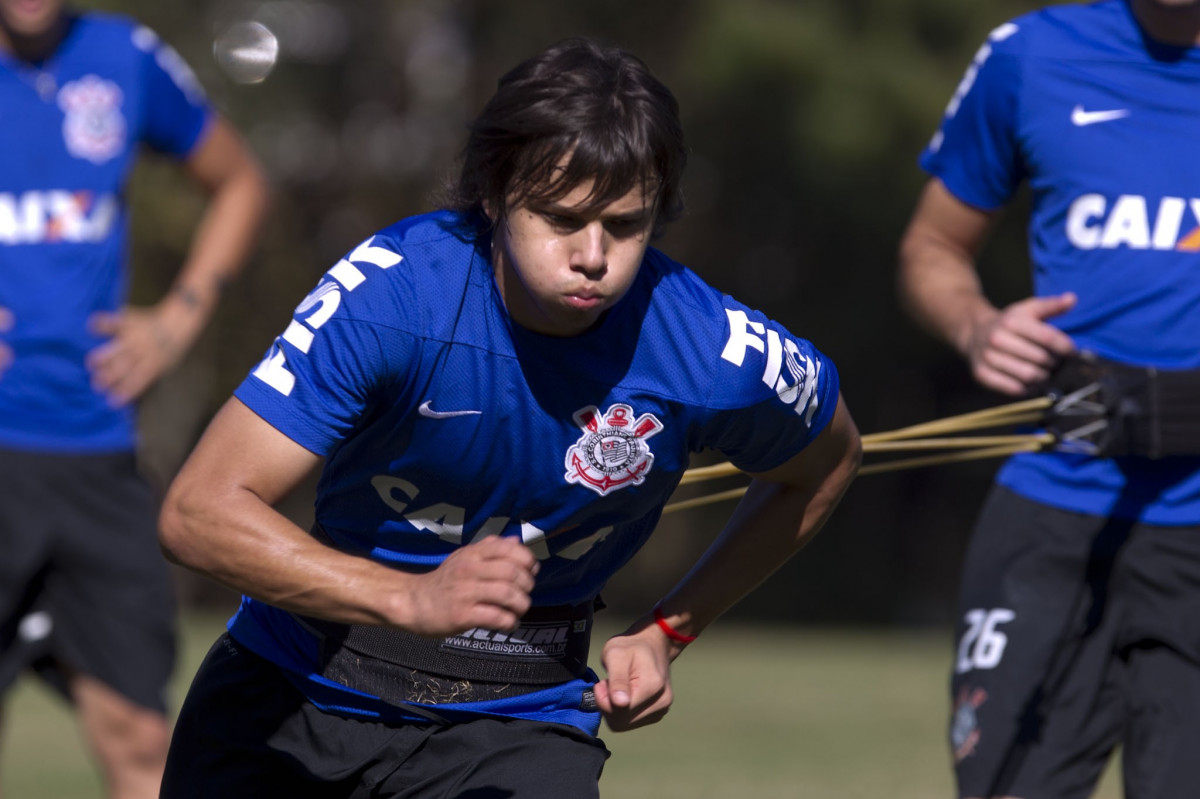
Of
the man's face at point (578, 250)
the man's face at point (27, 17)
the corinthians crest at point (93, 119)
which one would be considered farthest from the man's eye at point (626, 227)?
the man's face at point (27, 17)

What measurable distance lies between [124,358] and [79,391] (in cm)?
18

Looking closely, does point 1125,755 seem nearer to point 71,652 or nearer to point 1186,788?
point 1186,788

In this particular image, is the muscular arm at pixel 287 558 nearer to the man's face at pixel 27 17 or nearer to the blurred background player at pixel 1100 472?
the blurred background player at pixel 1100 472

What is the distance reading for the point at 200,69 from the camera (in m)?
22.5

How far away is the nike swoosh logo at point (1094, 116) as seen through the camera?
4.03 meters

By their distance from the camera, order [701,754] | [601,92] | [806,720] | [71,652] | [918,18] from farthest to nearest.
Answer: [918,18]
[806,720]
[701,754]
[71,652]
[601,92]

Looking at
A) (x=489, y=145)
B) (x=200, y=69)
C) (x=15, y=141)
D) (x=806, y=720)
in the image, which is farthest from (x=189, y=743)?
(x=200, y=69)

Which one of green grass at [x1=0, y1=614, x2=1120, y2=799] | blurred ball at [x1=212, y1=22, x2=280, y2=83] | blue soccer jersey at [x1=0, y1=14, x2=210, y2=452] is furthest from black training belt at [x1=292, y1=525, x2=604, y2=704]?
blurred ball at [x1=212, y1=22, x2=280, y2=83]

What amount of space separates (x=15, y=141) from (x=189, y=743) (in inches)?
107

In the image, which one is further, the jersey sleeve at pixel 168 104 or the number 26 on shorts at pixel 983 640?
the jersey sleeve at pixel 168 104

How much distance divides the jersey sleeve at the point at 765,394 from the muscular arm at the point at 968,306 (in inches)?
26.0

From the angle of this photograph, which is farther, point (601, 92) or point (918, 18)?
point (918, 18)

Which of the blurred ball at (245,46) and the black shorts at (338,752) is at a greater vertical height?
the black shorts at (338,752)

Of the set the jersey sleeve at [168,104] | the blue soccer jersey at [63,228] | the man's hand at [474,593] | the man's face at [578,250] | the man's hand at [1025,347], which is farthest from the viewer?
the jersey sleeve at [168,104]
